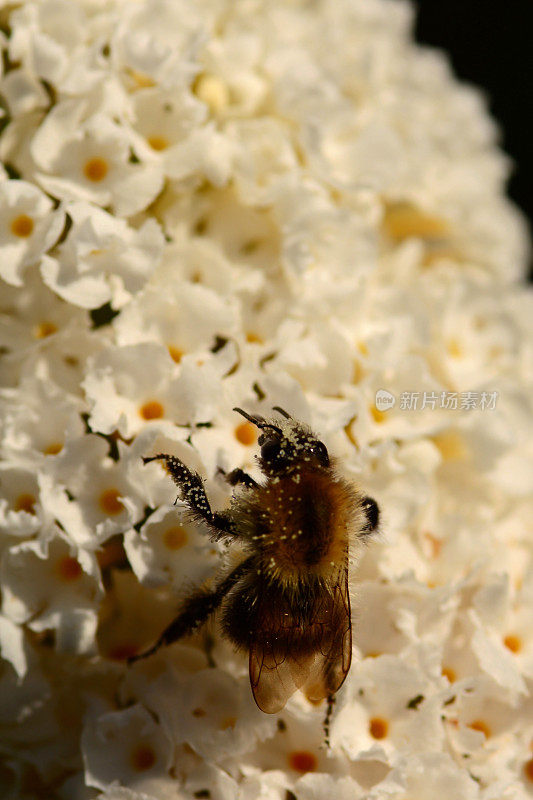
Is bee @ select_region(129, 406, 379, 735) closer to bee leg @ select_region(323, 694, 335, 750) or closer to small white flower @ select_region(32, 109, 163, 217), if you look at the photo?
bee leg @ select_region(323, 694, 335, 750)

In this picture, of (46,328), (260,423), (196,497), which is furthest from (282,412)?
(46,328)

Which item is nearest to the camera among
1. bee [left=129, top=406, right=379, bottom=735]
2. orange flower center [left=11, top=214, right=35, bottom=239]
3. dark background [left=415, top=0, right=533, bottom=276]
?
bee [left=129, top=406, right=379, bottom=735]

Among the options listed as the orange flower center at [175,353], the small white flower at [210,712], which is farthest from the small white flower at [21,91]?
the small white flower at [210,712]

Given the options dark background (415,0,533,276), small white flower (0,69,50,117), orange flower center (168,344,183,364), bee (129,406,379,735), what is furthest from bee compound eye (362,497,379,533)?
dark background (415,0,533,276)

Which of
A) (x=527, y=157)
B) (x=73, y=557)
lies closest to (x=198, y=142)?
(x=73, y=557)

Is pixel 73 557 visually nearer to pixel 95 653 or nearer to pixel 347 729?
pixel 95 653

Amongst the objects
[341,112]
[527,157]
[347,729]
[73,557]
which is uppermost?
[341,112]
